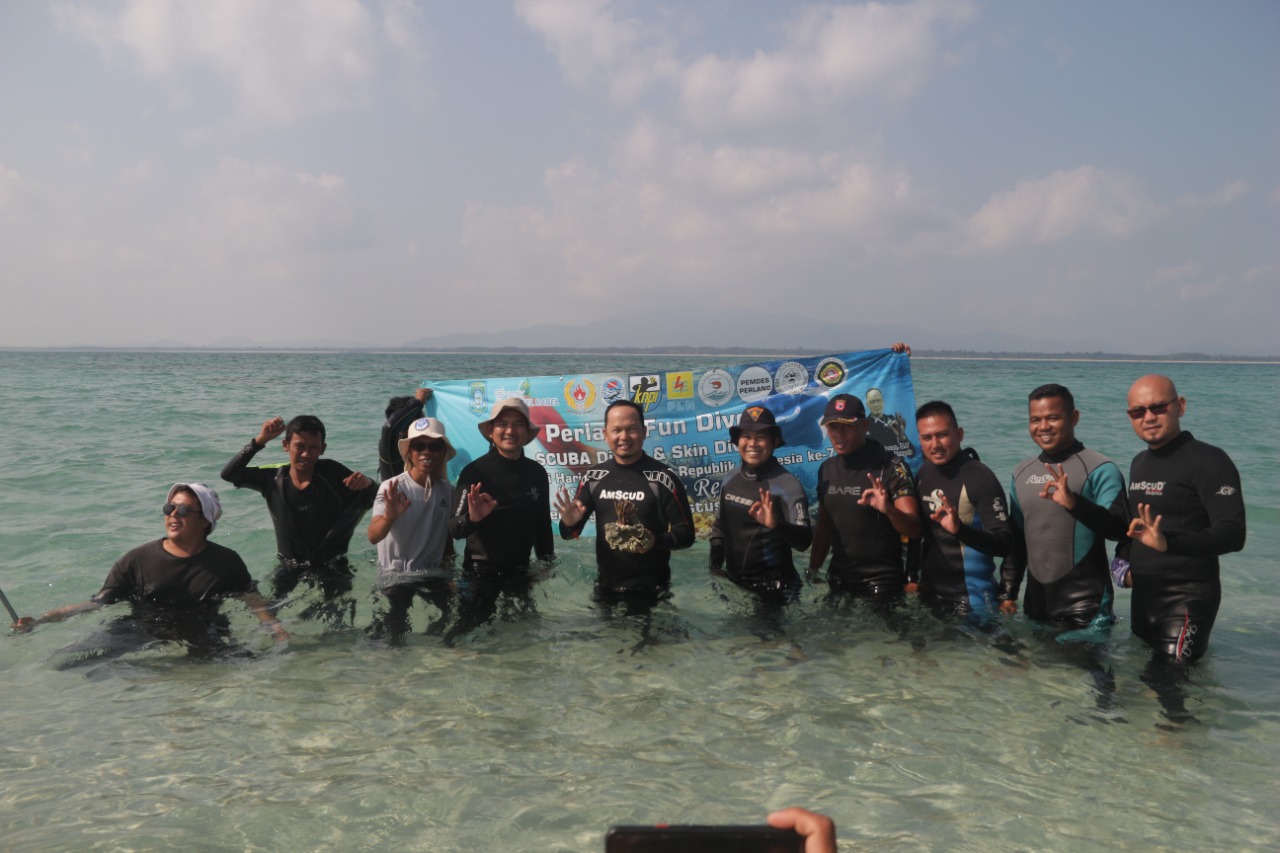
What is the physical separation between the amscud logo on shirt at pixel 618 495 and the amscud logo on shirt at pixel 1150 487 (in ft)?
10.7

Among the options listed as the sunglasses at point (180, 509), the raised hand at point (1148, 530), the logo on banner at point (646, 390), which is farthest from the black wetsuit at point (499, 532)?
the raised hand at point (1148, 530)

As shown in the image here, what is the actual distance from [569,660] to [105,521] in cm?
882

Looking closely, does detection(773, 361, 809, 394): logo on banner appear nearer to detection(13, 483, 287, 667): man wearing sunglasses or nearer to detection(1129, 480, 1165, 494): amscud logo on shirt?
detection(1129, 480, 1165, 494): amscud logo on shirt

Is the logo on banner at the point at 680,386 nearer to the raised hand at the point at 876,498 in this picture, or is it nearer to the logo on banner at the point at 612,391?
the logo on banner at the point at 612,391

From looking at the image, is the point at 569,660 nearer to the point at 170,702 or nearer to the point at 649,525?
the point at 649,525

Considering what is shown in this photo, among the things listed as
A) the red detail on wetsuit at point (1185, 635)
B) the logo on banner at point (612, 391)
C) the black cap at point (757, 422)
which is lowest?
the red detail on wetsuit at point (1185, 635)

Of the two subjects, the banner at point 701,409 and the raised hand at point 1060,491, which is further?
the banner at point 701,409

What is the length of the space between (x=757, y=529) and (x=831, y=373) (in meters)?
2.91

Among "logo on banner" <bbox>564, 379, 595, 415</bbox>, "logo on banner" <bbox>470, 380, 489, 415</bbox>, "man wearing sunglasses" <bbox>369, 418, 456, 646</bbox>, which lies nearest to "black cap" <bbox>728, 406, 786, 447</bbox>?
"man wearing sunglasses" <bbox>369, 418, 456, 646</bbox>

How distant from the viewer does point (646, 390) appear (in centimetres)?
880

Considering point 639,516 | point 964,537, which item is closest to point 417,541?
point 639,516

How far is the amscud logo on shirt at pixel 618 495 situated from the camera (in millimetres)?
5961

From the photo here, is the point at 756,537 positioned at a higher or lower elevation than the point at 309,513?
lower

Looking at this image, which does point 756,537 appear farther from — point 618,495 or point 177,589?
point 177,589
